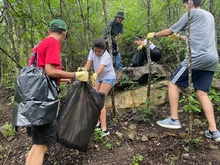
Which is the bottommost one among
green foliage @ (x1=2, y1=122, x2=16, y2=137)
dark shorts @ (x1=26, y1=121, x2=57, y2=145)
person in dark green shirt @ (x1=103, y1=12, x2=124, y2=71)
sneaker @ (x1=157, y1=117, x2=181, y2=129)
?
green foliage @ (x1=2, y1=122, x2=16, y2=137)

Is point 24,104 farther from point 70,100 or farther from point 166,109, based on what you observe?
point 166,109

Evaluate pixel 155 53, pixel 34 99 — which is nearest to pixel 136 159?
pixel 34 99

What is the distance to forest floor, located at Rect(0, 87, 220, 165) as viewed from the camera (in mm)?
2871

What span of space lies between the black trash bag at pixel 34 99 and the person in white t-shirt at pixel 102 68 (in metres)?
1.21

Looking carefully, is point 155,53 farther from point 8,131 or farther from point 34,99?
point 34,99

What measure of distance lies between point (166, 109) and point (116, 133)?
1.41 m

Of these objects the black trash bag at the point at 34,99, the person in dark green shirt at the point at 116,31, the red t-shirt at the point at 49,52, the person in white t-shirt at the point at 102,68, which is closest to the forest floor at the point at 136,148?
the person in white t-shirt at the point at 102,68

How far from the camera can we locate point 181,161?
9.09 ft

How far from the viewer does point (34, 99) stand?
7.54 ft

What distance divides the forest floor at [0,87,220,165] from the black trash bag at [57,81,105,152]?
0.44 meters

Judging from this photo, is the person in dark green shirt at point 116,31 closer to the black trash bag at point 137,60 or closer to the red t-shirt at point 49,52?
the black trash bag at point 137,60

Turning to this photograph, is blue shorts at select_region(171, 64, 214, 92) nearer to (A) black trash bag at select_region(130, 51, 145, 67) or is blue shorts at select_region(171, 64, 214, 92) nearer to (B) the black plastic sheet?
(B) the black plastic sheet

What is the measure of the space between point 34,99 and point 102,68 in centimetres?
144

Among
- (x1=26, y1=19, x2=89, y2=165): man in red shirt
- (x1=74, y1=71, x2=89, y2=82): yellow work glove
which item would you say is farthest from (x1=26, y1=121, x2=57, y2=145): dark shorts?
(x1=74, y1=71, x2=89, y2=82): yellow work glove
